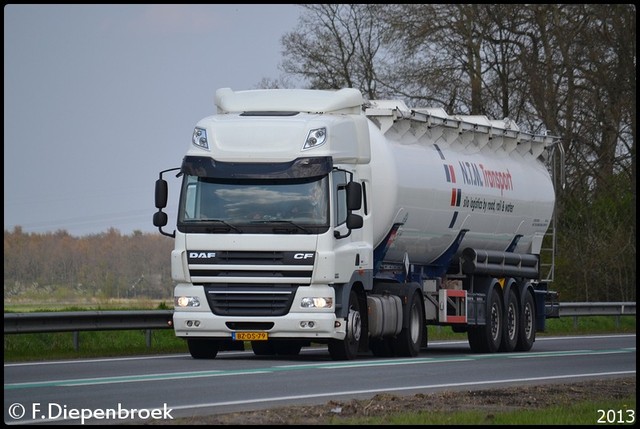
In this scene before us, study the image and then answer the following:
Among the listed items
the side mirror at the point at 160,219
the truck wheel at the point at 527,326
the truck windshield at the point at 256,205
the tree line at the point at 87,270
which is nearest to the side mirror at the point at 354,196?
the truck windshield at the point at 256,205

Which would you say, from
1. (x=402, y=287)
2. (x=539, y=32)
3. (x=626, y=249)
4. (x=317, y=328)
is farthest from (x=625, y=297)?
(x=317, y=328)

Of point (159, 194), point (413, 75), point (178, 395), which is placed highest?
point (413, 75)

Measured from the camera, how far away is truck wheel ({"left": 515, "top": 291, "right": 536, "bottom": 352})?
27.8m

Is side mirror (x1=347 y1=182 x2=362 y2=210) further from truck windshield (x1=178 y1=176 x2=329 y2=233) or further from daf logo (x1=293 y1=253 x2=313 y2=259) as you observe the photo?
daf logo (x1=293 y1=253 x2=313 y2=259)

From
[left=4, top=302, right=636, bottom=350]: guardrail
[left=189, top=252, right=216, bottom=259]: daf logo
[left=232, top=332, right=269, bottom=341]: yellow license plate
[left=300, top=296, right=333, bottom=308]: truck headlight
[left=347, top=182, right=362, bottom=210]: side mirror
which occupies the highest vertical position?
[left=347, top=182, right=362, bottom=210]: side mirror

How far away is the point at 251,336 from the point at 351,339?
1.73 m

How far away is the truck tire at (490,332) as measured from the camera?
26.4 meters

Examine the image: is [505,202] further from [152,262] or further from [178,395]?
[152,262]

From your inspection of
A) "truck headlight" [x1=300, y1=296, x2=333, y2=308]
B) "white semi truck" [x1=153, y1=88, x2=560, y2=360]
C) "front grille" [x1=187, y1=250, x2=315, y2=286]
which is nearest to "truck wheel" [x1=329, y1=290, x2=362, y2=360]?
"white semi truck" [x1=153, y1=88, x2=560, y2=360]

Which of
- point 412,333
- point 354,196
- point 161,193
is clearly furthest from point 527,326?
point 161,193

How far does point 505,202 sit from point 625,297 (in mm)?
16392

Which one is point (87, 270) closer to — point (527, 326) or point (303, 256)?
point (527, 326)

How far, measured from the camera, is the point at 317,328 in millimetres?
20641

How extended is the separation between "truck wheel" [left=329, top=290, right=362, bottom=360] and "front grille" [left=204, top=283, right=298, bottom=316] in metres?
1.16
